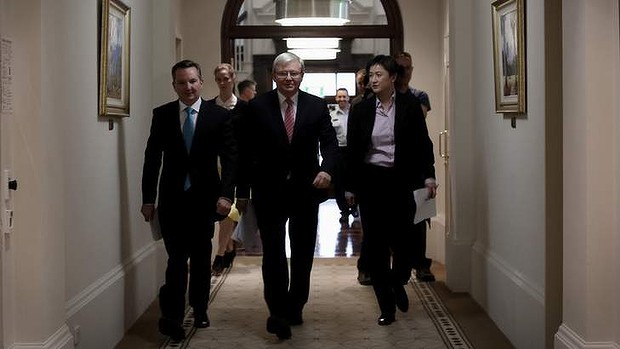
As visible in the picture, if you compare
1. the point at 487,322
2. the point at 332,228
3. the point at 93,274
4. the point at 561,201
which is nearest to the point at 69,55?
the point at 93,274

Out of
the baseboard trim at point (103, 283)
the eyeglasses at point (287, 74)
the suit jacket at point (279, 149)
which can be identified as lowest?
the baseboard trim at point (103, 283)

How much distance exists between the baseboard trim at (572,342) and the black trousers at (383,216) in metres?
1.85

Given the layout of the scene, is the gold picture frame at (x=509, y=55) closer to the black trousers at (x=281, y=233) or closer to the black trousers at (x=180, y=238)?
the black trousers at (x=281, y=233)

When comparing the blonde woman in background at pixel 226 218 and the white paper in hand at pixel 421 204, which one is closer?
the white paper in hand at pixel 421 204

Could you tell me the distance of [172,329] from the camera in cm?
616

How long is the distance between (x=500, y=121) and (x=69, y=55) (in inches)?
115

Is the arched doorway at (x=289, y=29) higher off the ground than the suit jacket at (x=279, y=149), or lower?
higher

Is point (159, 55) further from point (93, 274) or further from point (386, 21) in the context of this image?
point (386, 21)

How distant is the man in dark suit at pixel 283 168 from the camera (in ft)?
20.6

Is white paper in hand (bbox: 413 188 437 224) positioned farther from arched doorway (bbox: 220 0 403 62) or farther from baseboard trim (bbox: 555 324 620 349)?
arched doorway (bbox: 220 0 403 62)

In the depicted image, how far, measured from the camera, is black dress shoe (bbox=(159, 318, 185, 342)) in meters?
6.16

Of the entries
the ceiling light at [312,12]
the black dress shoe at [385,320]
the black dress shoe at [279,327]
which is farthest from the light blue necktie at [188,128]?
the ceiling light at [312,12]

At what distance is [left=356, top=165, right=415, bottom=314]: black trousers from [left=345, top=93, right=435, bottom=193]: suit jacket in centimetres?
7

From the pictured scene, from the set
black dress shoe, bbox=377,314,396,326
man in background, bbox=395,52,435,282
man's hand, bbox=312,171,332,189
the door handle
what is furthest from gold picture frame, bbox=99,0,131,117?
the door handle
